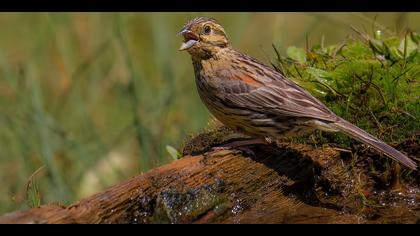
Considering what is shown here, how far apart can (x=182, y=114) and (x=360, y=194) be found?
10.4ft

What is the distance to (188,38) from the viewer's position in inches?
230

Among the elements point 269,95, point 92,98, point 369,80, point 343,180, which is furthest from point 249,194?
point 92,98

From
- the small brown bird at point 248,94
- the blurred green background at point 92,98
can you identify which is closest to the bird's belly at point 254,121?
the small brown bird at point 248,94

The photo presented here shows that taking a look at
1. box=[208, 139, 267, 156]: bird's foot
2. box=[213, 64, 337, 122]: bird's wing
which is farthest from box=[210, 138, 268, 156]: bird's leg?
box=[213, 64, 337, 122]: bird's wing

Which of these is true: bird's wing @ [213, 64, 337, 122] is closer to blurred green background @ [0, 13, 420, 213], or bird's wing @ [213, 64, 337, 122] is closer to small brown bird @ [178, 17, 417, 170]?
small brown bird @ [178, 17, 417, 170]

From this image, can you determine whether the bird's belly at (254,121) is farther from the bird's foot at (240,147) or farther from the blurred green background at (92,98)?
the blurred green background at (92,98)

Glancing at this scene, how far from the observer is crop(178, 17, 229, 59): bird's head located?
5.78 m

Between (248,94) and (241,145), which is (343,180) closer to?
(241,145)

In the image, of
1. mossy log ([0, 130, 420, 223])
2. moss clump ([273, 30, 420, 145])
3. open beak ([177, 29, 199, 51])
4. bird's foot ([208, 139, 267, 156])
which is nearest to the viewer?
mossy log ([0, 130, 420, 223])

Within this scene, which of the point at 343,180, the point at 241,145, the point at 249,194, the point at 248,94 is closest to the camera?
the point at 249,194

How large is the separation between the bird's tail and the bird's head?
112cm

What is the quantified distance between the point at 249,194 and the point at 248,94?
101 cm
